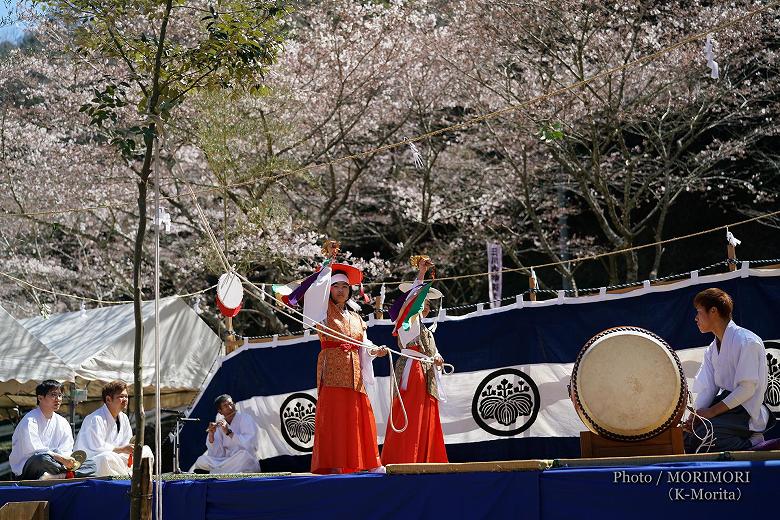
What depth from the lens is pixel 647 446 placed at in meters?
4.53

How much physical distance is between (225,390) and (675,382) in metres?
5.73

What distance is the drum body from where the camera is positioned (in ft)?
14.7

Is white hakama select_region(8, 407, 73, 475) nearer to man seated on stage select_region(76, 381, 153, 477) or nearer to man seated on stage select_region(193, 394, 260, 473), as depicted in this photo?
man seated on stage select_region(76, 381, 153, 477)

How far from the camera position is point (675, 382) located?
14.7 ft

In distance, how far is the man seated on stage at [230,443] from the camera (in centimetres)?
850

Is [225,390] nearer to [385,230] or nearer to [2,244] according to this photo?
[385,230]

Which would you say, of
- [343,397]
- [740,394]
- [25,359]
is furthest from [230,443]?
[740,394]

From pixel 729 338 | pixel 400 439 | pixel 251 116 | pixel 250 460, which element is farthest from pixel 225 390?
pixel 729 338

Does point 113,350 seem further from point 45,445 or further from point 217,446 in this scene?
point 45,445

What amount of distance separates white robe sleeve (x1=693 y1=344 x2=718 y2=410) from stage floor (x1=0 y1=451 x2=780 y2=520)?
1023 mm

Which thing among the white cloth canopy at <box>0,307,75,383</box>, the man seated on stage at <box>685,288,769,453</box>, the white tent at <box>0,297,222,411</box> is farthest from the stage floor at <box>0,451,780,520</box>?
the white tent at <box>0,297,222,411</box>

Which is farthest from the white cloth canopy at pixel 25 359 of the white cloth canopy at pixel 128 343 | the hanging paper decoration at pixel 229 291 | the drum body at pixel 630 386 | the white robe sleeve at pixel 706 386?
the white robe sleeve at pixel 706 386

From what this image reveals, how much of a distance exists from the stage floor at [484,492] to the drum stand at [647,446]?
302 mm

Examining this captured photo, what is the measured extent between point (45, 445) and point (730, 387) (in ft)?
16.5
